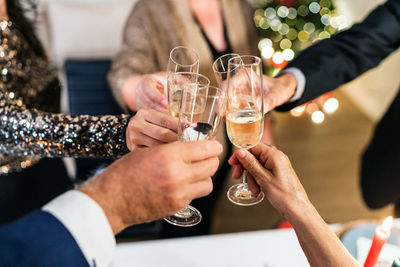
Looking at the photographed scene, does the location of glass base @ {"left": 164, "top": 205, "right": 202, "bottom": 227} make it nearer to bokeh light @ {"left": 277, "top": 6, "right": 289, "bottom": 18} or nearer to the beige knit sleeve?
the beige knit sleeve

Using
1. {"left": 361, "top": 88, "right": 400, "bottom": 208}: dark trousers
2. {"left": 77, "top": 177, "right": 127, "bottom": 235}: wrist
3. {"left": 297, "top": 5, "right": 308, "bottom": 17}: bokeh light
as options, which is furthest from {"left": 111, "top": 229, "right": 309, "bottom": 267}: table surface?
{"left": 297, "top": 5, "right": 308, "bottom": 17}: bokeh light

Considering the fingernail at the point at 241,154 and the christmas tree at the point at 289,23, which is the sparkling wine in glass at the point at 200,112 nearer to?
the fingernail at the point at 241,154

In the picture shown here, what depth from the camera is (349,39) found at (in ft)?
4.61

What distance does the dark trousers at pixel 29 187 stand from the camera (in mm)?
1438

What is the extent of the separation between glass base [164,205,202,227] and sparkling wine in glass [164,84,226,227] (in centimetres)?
24

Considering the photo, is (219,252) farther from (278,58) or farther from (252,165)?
(278,58)

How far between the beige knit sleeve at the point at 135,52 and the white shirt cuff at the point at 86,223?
1050 millimetres

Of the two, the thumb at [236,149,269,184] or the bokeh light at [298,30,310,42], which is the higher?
the thumb at [236,149,269,184]

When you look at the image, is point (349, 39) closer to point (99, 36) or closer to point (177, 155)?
point (177, 155)

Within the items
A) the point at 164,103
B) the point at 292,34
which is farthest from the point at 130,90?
the point at 292,34

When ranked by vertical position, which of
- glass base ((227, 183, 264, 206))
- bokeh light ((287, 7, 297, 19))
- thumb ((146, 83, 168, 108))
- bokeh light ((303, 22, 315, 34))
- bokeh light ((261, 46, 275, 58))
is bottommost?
bokeh light ((261, 46, 275, 58))

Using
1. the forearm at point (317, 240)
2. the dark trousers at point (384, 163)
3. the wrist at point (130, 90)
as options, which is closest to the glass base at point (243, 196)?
the forearm at point (317, 240)

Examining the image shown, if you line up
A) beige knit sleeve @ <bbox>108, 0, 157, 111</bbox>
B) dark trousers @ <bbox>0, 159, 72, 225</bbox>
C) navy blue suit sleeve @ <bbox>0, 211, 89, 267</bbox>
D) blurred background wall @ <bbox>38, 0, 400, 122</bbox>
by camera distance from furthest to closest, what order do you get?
blurred background wall @ <bbox>38, 0, 400, 122</bbox> < beige knit sleeve @ <bbox>108, 0, 157, 111</bbox> < dark trousers @ <bbox>0, 159, 72, 225</bbox> < navy blue suit sleeve @ <bbox>0, 211, 89, 267</bbox>

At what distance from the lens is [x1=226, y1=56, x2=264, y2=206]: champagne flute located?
3.02ft
